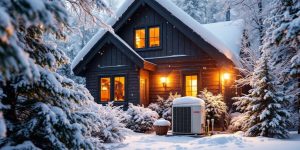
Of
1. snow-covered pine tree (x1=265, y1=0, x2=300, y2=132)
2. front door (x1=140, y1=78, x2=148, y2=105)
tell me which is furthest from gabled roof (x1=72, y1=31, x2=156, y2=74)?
snow-covered pine tree (x1=265, y1=0, x2=300, y2=132)

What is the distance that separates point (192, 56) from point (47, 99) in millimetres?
13197

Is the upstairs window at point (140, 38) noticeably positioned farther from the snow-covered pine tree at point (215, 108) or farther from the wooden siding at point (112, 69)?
the snow-covered pine tree at point (215, 108)

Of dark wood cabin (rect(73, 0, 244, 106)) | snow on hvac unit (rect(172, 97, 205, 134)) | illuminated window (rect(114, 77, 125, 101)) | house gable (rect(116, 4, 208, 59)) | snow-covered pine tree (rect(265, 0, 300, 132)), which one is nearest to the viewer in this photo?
snow-covered pine tree (rect(265, 0, 300, 132))

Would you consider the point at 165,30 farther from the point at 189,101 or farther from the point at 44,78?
the point at 44,78

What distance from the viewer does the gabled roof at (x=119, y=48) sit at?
16.4 meters

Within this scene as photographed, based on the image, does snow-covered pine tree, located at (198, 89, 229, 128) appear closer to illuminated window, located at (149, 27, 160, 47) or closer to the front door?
the front door

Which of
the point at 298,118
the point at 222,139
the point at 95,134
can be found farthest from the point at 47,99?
the point at 298,118

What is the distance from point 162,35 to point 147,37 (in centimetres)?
95

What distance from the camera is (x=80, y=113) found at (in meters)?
4.84

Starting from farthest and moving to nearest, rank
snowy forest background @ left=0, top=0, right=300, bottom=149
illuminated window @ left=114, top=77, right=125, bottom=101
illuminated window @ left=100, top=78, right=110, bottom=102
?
1. illuminated window @ left=100, top=78, right=110, bottom=102
2. illuminated window @ left=114, top=77, right=125, bottom=101
3. snowy forest background @ left=0, top=0, right=300, bottom=149

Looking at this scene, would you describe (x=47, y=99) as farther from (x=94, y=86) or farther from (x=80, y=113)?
(x=94, y=86)

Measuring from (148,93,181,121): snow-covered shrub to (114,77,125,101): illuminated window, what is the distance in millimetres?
1942

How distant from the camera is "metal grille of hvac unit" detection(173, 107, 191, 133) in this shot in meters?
12.8

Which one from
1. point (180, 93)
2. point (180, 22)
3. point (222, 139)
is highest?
point (180, 22)
